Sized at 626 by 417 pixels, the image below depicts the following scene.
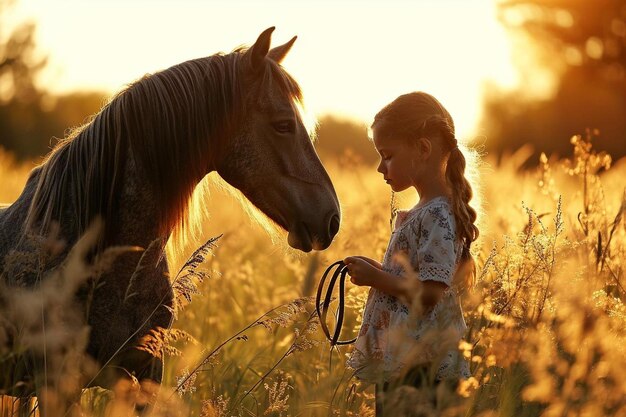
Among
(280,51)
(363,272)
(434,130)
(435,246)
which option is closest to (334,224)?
(363,272)

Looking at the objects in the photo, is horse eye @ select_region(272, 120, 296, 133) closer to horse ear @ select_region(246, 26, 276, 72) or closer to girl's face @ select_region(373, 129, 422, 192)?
horse ear @ select_region(246, 26, 276, 72)

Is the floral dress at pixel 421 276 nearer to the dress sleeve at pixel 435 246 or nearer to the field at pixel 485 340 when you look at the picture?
the dress sleeve at pixel 435 246

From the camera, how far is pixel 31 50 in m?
27.7

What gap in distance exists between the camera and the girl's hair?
2984mm

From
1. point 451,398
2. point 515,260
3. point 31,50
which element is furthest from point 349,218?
point 31,50

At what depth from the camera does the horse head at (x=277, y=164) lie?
2994mm

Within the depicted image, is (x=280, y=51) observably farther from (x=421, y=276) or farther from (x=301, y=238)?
(x=421, y=276)

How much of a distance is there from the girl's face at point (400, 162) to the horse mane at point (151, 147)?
0.58 m

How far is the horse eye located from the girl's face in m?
0.35

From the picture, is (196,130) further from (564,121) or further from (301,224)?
(564,121)

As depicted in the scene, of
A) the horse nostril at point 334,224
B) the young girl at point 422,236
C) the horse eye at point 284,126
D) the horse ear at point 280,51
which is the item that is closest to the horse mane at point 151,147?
the horse eye at point 284,126

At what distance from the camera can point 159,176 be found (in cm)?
289

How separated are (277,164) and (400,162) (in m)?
0.47

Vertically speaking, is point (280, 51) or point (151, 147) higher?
point (280, 51)
